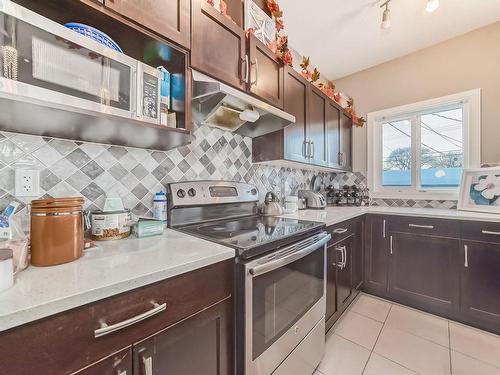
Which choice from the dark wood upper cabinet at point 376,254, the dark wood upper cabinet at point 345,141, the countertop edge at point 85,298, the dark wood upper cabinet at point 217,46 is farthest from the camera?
the dark wood upper cabinet at point 345,141

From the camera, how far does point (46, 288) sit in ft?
1.78

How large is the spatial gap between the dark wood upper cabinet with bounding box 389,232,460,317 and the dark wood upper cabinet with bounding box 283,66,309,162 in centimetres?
130

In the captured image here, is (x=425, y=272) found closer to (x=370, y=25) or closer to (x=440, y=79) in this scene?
(x=440, y=79)

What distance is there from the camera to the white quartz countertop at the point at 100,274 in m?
0.48

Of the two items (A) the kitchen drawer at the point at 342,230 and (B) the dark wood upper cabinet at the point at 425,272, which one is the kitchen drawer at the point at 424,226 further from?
(A) the kitchen drawer at the point at 342,230

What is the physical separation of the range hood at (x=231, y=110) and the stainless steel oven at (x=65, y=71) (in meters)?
0.27

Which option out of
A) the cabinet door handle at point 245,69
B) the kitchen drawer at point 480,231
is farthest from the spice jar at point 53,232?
the kitchen drawer at point 480,231

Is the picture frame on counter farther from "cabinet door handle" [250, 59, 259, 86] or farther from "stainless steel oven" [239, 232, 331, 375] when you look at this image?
"cabinet door handle" [250, 59, 259, 86]

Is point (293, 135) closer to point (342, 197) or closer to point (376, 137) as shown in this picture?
point (342, 197)

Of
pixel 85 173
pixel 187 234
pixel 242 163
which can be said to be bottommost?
pixel 187 234

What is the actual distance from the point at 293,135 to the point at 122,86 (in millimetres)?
1350

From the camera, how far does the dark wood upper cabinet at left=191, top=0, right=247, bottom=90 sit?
1124 millimetres

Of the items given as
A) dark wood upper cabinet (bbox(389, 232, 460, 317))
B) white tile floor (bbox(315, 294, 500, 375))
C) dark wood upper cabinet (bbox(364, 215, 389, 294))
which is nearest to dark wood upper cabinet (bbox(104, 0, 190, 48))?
white tile floor (bbox(315, 294, 500, 375))

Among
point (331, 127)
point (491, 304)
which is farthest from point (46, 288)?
point (491, 304)
